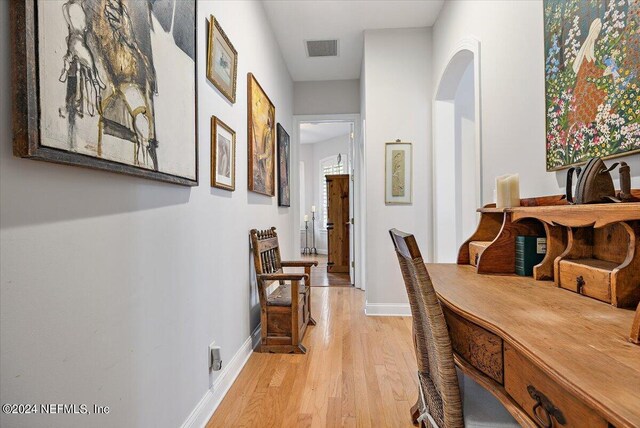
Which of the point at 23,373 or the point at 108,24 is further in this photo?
the point at 108,24

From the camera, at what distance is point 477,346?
96cm

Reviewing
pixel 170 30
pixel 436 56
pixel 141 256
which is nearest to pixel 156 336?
pixel 141 256

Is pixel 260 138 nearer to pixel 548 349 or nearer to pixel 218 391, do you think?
pixel 218 391

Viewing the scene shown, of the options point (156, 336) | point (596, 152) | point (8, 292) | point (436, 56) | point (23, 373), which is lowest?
point (156, 336)

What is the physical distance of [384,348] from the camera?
8.68 ft

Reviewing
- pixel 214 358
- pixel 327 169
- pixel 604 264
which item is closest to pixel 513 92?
pixel 604 264

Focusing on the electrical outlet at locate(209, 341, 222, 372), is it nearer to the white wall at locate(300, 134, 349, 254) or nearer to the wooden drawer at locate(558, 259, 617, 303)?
the wooden drawer at locate(558, 259, 617, 303)

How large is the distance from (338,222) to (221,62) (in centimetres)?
419

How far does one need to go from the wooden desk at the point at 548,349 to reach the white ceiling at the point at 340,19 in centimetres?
292

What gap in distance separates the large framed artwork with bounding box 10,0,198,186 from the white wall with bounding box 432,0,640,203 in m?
1.71

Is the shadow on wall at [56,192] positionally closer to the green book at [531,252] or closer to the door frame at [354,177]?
the green book at [531,252]

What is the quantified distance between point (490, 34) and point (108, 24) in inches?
86.7

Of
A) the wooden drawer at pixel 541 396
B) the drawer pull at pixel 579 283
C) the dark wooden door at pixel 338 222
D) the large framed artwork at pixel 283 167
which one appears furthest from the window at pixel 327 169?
the wooden drawer at pixel 541 396

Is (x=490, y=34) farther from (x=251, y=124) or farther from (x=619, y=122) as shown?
(x=251, y=124)
